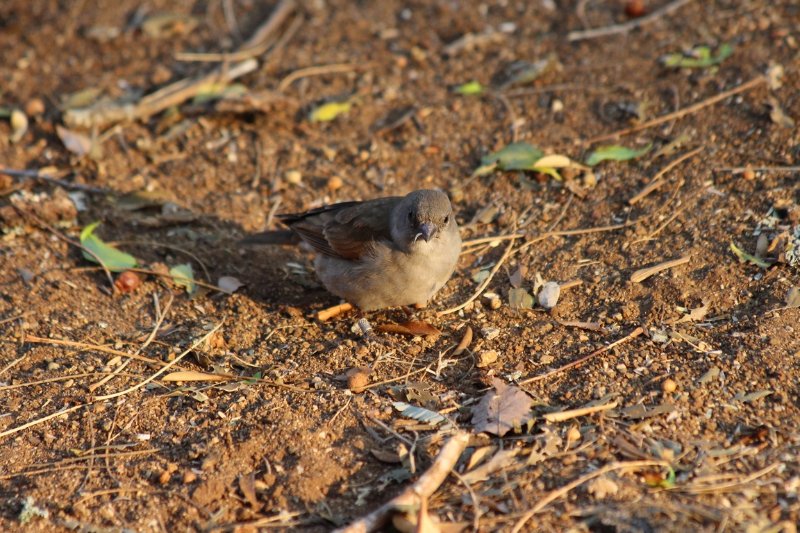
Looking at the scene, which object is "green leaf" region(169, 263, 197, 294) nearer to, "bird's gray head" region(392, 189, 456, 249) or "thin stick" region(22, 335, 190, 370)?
"thin stick" region(22, 335, 190, 370)

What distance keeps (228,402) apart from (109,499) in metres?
0.85

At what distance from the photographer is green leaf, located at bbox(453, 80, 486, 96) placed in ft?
24.0

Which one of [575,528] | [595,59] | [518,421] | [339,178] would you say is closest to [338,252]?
[339,178]

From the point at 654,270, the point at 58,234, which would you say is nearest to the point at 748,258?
the point at 654,270

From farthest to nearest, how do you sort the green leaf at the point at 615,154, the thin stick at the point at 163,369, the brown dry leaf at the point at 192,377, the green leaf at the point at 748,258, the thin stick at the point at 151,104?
the thin stick at the point at 151,104, the green leaf at the point at 615,154, the green leaf at the point at 748,258, the brown dry leaf at the point at 192,377, the thin stick at the point at 163,369

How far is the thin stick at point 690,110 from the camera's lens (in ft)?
21.2

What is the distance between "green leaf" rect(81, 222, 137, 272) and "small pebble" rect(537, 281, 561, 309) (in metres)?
2.88

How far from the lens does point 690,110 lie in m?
6.48

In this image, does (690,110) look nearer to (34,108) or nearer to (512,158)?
(512,158)

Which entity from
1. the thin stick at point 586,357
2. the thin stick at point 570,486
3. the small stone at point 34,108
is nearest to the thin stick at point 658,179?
the thin stick at point 586,357

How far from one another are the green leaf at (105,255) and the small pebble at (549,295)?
2.88 meters

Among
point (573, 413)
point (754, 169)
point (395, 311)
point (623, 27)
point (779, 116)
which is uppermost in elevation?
point (623, 27)

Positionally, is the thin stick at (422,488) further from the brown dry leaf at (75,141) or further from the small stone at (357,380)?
the brown dry leaf at (75,141)

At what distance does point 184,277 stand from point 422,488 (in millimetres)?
2801
